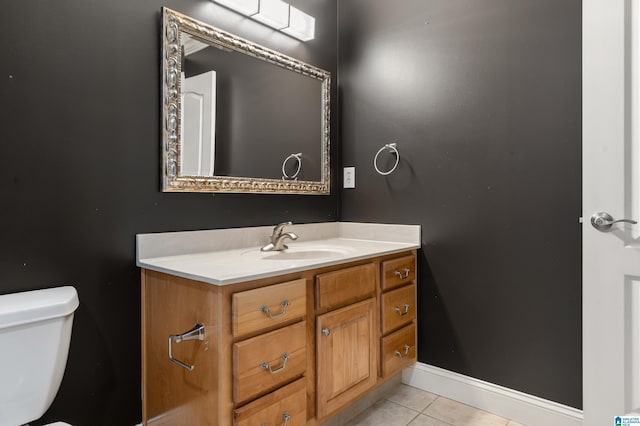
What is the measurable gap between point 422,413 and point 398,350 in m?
0.30

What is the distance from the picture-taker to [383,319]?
1810 mm

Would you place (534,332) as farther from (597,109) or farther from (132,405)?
(132,405)

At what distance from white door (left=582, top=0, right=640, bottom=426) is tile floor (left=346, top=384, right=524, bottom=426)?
475 millimetres

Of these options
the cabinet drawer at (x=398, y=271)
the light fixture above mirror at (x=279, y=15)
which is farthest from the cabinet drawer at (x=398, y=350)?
the light fixture above mirror at (x=279, y=15)

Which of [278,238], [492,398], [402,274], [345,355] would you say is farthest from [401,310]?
[278,238]

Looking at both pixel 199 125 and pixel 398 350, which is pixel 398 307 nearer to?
pixel 398 350

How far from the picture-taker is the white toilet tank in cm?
105

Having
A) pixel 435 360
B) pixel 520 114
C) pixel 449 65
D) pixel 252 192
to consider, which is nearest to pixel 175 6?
pixel 252 192

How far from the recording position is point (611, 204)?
137cm

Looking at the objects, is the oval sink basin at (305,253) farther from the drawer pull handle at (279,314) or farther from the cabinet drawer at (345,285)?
the drawer pull handle at (279,314)

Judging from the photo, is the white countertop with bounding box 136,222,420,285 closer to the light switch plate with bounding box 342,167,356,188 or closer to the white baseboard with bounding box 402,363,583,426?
the light switch plate with bounding box 342,167,356,188

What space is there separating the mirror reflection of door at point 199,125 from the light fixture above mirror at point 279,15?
38 centimetres

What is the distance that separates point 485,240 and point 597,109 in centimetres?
72

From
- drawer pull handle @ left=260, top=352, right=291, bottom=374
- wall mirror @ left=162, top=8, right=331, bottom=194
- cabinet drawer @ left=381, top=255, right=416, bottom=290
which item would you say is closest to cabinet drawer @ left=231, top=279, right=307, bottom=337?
drawer pull handle @ left=260, top=352, right=291, bottom=374
